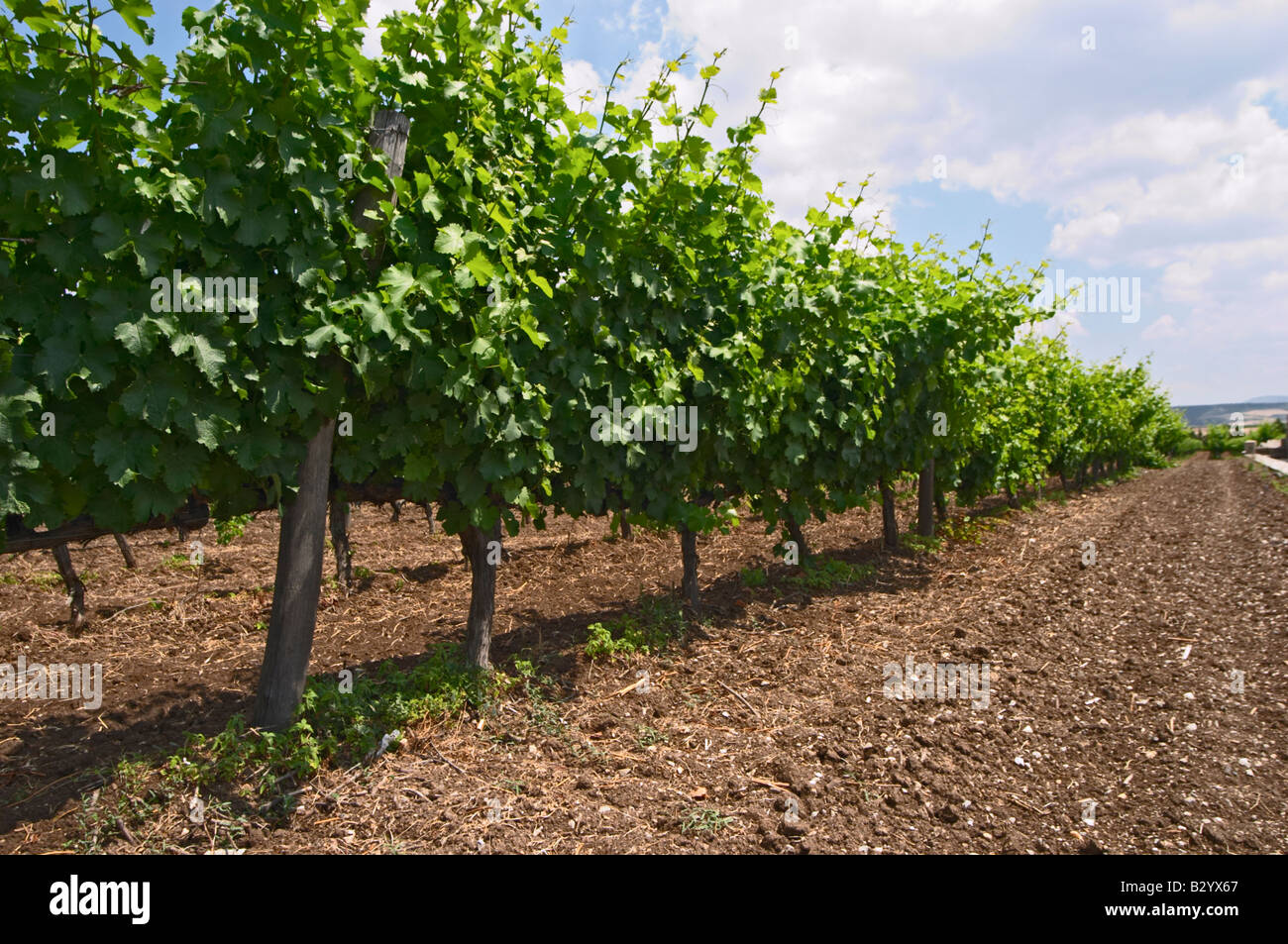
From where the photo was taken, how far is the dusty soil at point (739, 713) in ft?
10.6

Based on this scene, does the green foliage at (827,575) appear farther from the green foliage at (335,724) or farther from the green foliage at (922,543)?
the green foliage at (335,724)

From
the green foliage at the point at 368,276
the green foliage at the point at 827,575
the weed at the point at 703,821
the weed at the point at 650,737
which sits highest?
the green foliage at the point at 368,276

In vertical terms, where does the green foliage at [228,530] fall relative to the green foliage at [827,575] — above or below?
above

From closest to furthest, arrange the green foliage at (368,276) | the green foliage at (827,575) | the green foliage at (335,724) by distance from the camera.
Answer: the green foliage at (368,276) < the green foliage at (335,724) < the green foliage at (827,575)

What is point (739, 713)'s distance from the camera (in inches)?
174

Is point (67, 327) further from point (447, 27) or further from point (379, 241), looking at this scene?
point (447, 27)

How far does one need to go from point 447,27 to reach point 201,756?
353 cm

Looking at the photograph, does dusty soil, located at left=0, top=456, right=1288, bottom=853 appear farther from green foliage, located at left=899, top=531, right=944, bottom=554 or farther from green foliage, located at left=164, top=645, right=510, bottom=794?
green foliage, located at left=899, top=531, right=944, bottom=554

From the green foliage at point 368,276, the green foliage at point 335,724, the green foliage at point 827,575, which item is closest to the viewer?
the green foliage at point 368,276

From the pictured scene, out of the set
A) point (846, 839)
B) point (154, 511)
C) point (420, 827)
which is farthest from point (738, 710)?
point (154, 511)

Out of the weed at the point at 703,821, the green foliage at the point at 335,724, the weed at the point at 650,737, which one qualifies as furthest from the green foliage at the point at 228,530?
the weed at the point at 703,821

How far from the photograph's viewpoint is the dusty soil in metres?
3.25

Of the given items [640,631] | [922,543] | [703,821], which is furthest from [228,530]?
[922,543]

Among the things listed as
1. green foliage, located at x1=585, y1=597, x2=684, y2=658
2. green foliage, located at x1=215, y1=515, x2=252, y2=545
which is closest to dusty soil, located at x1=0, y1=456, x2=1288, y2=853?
green foliage, located at x1=585, y1=597, x2=684, y2=658
